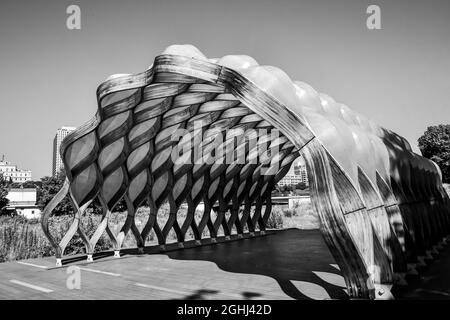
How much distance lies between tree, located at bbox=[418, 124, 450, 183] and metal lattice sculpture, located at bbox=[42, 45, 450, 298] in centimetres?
4313

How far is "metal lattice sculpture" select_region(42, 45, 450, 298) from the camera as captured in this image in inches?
321

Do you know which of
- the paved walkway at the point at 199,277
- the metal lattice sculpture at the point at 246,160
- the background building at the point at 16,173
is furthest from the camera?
the background building at the point at 16,173

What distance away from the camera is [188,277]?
12.5 m

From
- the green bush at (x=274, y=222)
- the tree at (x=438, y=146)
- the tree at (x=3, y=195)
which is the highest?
the tree at (x=438, y=146)

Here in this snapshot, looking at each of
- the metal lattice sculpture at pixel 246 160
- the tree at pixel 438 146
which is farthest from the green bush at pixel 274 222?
the tree at pixel 438 146

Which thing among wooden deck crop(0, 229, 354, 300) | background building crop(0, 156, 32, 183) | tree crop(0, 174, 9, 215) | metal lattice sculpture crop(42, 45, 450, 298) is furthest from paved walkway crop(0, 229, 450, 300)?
background building crop(0, 156, 32, 183)

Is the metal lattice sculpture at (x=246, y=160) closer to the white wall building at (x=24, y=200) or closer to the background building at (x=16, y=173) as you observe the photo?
the white wall building at (x=24, y=200)

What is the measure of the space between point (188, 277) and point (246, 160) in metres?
12.4

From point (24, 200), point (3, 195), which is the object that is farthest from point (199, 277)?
point (24, 200)

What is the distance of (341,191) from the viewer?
8203 millimetres

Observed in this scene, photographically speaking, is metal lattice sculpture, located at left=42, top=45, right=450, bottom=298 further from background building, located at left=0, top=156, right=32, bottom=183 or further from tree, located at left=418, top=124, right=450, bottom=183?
background building, located at left=0, top=156, right=32, bottom=183

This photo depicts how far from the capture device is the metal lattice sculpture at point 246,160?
321 inches

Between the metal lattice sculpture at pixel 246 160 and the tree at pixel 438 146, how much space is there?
1698 inches
